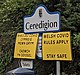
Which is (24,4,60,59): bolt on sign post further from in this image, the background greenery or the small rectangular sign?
the background greenery

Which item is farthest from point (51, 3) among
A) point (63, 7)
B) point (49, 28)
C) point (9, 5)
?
point (49, 28)

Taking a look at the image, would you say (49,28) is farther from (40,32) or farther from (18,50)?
(18,50)

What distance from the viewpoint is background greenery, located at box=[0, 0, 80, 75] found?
743 cm

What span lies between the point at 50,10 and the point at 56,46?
2.75 meters

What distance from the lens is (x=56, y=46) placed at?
530 cm

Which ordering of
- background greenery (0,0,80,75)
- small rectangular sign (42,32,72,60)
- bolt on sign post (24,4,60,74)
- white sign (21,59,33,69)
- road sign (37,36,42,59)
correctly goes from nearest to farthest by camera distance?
small rectangular sign (42,32,72,60) < bolt on sign post (24,4,60,74) < road sign (37,36,42,59) < white sign (21,59,33,69) < background greenery (0,0,80,75)

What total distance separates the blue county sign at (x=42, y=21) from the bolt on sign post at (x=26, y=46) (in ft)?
0.40

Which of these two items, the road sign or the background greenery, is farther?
the background greenery

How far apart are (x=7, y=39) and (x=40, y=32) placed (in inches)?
122

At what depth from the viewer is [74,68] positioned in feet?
24.9

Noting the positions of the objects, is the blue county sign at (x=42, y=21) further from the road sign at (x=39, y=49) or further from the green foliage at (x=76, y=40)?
the green foliage at (x=76, y=40)

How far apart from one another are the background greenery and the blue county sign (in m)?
1.33

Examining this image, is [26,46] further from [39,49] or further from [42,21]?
[42,21]

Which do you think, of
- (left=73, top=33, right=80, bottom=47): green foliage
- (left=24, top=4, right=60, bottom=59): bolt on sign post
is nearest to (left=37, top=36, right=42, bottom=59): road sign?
(left=24, top=4, right=60, bottom=59): bolt on sign post
